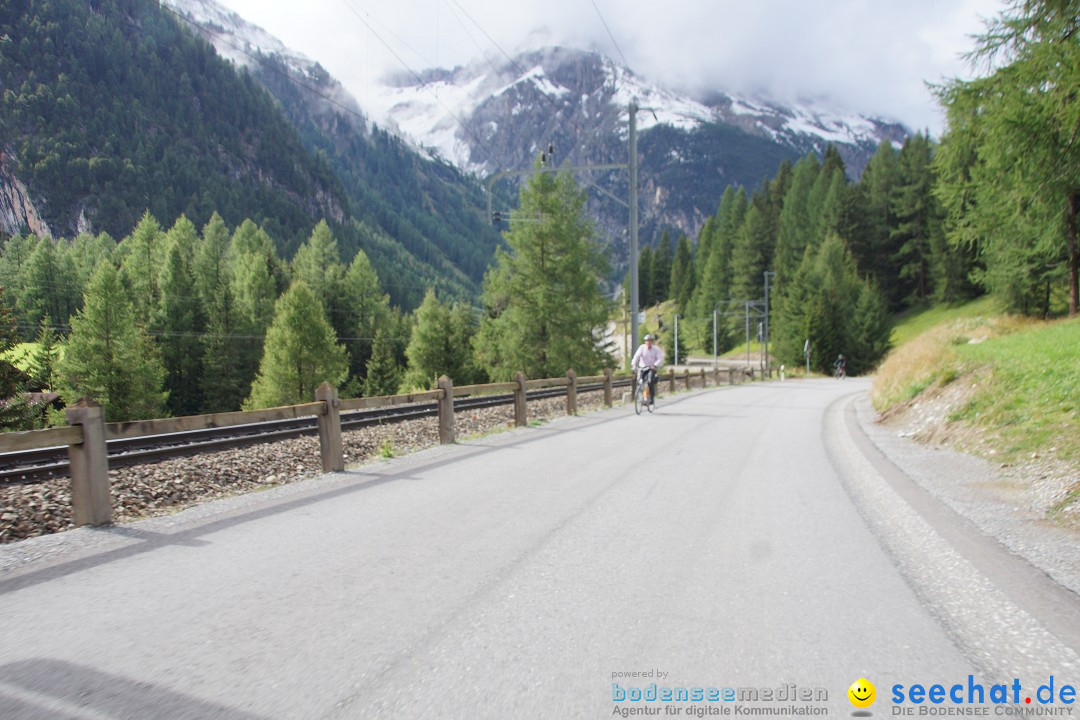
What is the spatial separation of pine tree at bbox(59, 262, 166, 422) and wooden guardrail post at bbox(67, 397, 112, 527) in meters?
38.8

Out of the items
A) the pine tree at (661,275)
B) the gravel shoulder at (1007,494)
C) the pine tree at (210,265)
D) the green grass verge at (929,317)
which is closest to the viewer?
the gravel shoulder at (1007,494)

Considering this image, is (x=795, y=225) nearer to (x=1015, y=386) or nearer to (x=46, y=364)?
(x=46, y=364)

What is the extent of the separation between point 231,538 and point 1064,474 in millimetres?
7475

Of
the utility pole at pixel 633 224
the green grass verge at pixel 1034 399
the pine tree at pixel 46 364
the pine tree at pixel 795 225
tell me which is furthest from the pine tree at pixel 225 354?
the pine tree at pixel 795 225

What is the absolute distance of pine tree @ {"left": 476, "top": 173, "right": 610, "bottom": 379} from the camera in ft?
126

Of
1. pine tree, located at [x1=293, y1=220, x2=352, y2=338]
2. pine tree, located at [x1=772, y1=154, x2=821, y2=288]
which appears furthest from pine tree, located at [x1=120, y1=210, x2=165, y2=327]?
pine tree, located at [x1=772, y1=154, x2=821, y2=288]

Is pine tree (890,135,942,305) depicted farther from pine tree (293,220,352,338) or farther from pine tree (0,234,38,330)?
pine tree (0,234,38,330)

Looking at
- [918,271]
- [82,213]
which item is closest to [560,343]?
[918,271]

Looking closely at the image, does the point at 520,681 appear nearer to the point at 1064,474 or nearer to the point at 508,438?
the point at 1064,474

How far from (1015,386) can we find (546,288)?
96.4 ft

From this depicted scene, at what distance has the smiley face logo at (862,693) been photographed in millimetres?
2590

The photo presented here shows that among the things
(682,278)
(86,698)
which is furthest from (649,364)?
(682,278)

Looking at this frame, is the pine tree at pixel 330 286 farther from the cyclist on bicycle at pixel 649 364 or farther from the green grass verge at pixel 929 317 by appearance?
the green grass verge at pixel 929 317

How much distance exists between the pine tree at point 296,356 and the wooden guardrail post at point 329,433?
3999cm
